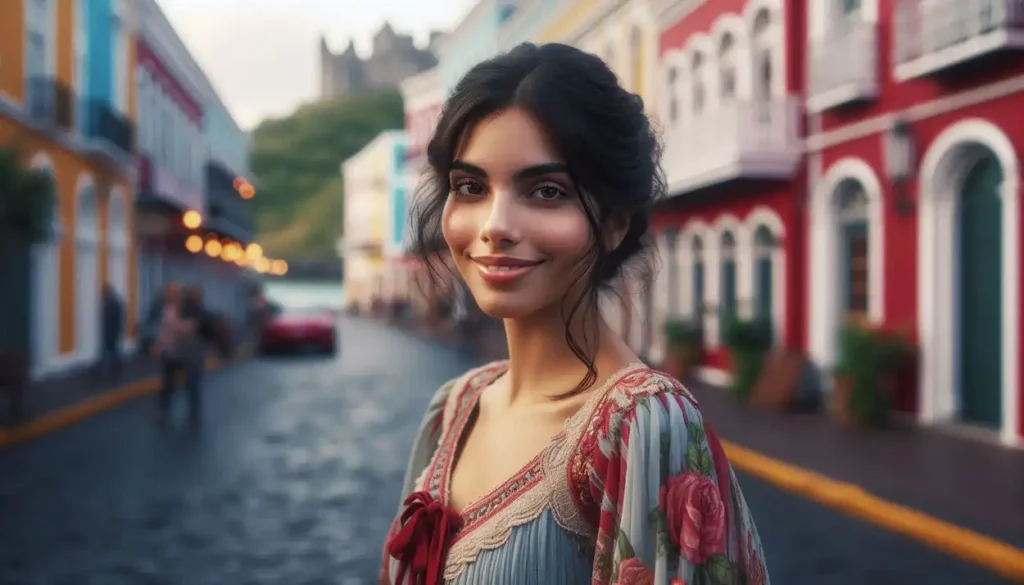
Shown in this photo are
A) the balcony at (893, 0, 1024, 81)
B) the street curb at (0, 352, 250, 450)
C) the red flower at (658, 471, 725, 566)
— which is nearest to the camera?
the red flower at (658, 471, 725, 566)

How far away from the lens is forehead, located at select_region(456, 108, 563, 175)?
1.36 meters

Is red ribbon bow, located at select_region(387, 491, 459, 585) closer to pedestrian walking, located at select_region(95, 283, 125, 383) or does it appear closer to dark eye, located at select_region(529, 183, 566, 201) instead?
dark eye, located at select_region(529, 183, 566, 201)

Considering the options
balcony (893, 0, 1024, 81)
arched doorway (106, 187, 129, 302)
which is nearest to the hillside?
arched doorway (106, 187, 129, 302)

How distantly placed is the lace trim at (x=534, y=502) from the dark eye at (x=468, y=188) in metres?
0.29

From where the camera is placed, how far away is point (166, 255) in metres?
30.7

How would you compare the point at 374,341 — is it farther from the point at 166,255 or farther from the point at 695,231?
the point at 695,231

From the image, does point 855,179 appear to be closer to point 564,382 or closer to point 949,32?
point 949,32

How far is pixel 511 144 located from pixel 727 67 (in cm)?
1617

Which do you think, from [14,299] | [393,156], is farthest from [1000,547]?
[393,156]

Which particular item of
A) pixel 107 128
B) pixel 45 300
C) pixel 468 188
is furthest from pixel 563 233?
pixel 107 128

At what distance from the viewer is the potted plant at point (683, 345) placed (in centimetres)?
1786

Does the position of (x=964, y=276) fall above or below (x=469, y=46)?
below

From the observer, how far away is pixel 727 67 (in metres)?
16.9

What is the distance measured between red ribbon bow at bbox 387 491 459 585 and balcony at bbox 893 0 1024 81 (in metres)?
9.31
